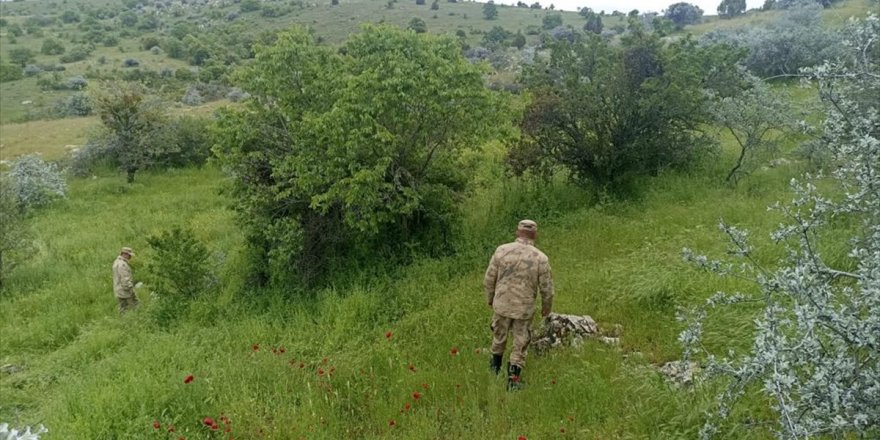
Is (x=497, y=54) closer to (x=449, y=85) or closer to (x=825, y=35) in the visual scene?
(x=825, y=35)

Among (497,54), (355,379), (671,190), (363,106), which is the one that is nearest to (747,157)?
(671,190)

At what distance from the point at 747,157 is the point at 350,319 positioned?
435 inches

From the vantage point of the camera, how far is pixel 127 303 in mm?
12211

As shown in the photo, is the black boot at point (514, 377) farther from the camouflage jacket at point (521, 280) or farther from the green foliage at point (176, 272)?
the green foliage at point (176, 272)

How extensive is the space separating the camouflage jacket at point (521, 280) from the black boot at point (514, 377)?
0.59 metres

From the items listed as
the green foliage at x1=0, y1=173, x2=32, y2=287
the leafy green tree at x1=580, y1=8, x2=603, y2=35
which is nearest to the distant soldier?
the green foliage at x1=0, y1=173, x2=32, y2=287

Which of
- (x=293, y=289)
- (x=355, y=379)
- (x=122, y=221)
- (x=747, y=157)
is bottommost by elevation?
(x=122, y=221)

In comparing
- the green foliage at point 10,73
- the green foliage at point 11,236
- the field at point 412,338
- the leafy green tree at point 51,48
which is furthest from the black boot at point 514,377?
the leafy green tree at point 51,48

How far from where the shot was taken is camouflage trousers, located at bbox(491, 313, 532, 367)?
6676mm

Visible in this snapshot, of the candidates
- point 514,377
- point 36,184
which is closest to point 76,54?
point 36,184

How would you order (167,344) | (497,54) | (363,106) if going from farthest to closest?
1. (497,54)
2. (363,106)
3. (167,344)

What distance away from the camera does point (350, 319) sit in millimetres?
9492

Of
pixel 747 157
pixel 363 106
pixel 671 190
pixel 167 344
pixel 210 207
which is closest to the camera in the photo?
pixel 167 344

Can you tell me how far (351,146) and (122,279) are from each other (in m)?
5.72
